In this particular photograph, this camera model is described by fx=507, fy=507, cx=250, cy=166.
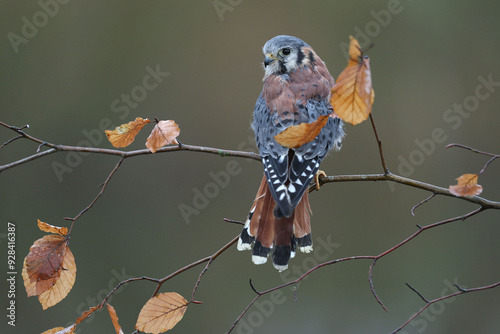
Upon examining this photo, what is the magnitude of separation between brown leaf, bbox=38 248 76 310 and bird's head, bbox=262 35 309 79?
1.14 metres

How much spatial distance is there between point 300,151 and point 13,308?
2288mm

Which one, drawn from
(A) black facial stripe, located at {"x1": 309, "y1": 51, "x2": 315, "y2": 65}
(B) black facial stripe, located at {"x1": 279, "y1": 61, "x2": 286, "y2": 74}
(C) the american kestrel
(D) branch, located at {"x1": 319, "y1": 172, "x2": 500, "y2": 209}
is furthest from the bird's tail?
(A) black facial stripe, located at {"x1": 309, "y1": 51, "x2": 315, "y2": 65}

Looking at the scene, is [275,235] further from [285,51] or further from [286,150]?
[285,51]

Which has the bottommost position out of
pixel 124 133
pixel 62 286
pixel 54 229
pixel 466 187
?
pixel 466 187

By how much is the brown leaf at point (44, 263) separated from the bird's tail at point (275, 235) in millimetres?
527

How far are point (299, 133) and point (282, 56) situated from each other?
1043 mm

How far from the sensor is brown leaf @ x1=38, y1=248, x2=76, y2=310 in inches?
47.4

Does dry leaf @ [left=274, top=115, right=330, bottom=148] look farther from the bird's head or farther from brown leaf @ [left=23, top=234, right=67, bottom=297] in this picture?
the bird's head

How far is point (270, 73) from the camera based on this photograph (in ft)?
6.72

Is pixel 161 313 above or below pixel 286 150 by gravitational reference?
below

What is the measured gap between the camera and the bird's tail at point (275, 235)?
155 centimetres

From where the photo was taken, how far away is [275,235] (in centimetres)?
158

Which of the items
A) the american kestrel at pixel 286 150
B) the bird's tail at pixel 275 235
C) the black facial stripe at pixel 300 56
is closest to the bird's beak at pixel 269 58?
the american kestrel at pixel 286 150

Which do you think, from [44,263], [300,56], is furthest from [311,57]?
[44,263]
